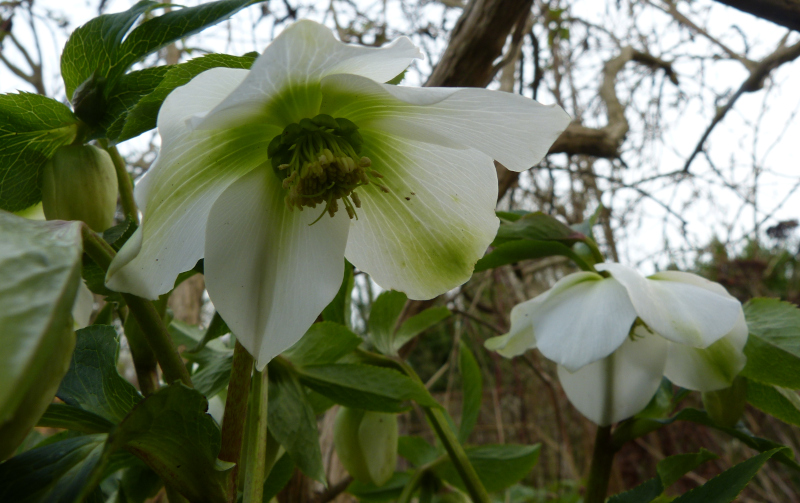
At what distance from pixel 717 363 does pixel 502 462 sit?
0.25 meters

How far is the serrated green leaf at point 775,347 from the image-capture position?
0.45m

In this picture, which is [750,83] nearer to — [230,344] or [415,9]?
[230,344]

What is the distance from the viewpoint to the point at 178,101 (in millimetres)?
283

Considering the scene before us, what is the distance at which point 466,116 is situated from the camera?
34 cm

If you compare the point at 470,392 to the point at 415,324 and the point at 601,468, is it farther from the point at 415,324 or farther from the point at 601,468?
the point at 601,468

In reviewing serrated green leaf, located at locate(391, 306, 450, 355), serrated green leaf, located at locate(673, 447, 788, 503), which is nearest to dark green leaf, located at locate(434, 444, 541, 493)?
serrated green leaf, located at locate(391, 306, 450, 355)

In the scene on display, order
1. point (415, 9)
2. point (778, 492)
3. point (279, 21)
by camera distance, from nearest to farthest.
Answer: point (279, 21) < point (415, 9) < point (778, 492)

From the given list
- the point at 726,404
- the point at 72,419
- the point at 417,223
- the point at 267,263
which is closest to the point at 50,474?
the point at 72,419

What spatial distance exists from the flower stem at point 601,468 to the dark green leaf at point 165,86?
1.33 feet

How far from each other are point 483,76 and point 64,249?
806 mm

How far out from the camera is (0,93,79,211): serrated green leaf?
349 millimetres

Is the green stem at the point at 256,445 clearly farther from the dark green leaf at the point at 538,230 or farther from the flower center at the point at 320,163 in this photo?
the dark green leaf at the point at 538,230

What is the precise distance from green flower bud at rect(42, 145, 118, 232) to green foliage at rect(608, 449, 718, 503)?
1.29 feet

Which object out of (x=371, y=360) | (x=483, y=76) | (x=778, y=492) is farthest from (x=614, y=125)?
(x=778, y=492)
